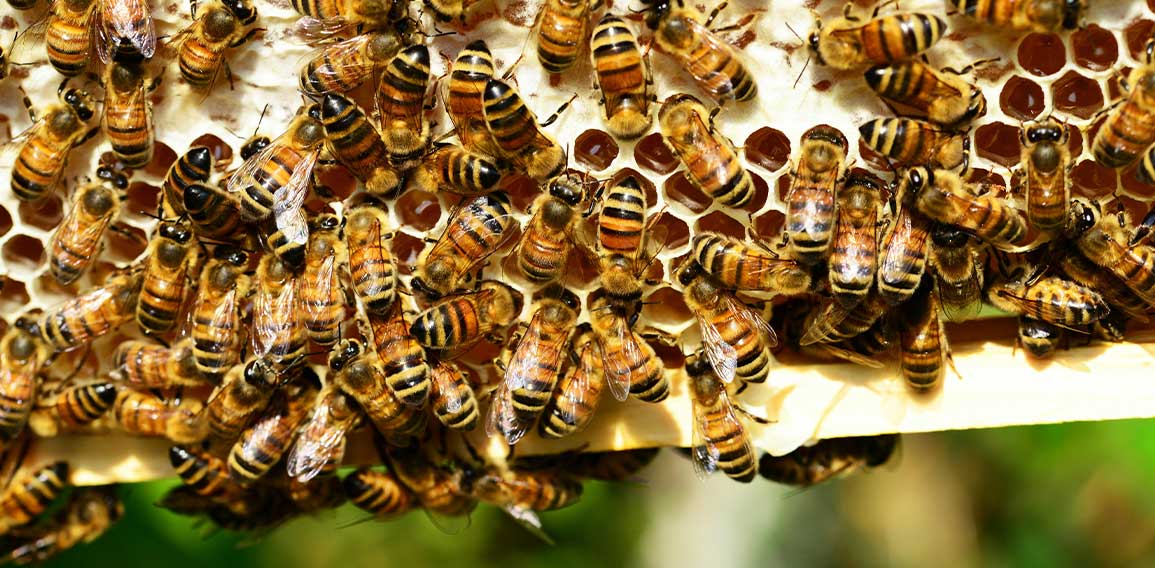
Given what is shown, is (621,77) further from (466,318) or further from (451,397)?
(451,397)

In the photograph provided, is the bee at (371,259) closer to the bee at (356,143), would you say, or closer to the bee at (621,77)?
the bee at (356,143)

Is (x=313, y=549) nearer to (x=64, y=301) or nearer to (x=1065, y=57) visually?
(x=64, y=301)

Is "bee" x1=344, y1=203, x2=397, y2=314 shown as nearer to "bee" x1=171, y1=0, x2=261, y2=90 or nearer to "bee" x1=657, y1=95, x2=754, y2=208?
"bee" x1=171, y1=0, x2=261, y2=90

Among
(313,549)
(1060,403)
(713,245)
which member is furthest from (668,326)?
(313,549)

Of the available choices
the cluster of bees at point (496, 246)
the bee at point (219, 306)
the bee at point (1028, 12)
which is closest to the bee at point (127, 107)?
the cluster of bees at point (496, 246)

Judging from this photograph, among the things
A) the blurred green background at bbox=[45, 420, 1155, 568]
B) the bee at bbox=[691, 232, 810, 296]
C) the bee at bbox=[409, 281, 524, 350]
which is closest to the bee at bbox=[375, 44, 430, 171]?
the bee at bbox=[409, 281, 524, 350]
